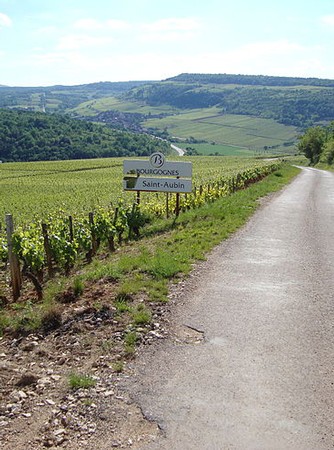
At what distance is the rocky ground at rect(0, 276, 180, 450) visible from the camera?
15.9ft

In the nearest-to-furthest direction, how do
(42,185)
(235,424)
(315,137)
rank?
(235,424), (42,185), (315,137)

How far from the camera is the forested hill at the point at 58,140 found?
12775 centimetres

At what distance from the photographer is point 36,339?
7.16 meters

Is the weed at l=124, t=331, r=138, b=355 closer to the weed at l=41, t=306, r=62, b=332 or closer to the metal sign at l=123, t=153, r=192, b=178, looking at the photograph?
the weed at l=41, t=306, r=62, b=332

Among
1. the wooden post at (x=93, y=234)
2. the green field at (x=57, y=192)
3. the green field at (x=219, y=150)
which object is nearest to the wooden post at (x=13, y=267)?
the wooden post at (x=93, y=234)

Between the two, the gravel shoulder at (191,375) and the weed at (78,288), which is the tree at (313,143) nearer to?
the gravel shoulder at (191,375)

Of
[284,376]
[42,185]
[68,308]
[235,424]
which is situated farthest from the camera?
[42,185]

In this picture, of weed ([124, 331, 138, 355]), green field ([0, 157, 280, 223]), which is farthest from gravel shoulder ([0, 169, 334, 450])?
green field ([0, 157, 280, 223])

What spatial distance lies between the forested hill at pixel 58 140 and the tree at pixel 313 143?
60.9m

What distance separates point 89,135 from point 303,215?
134 metres

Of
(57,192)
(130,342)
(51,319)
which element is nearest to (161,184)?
(51,319)

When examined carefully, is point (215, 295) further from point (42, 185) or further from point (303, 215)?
point (42, 185)

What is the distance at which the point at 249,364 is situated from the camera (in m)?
6.18

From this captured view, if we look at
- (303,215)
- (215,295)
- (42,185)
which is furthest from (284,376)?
(42,185)
